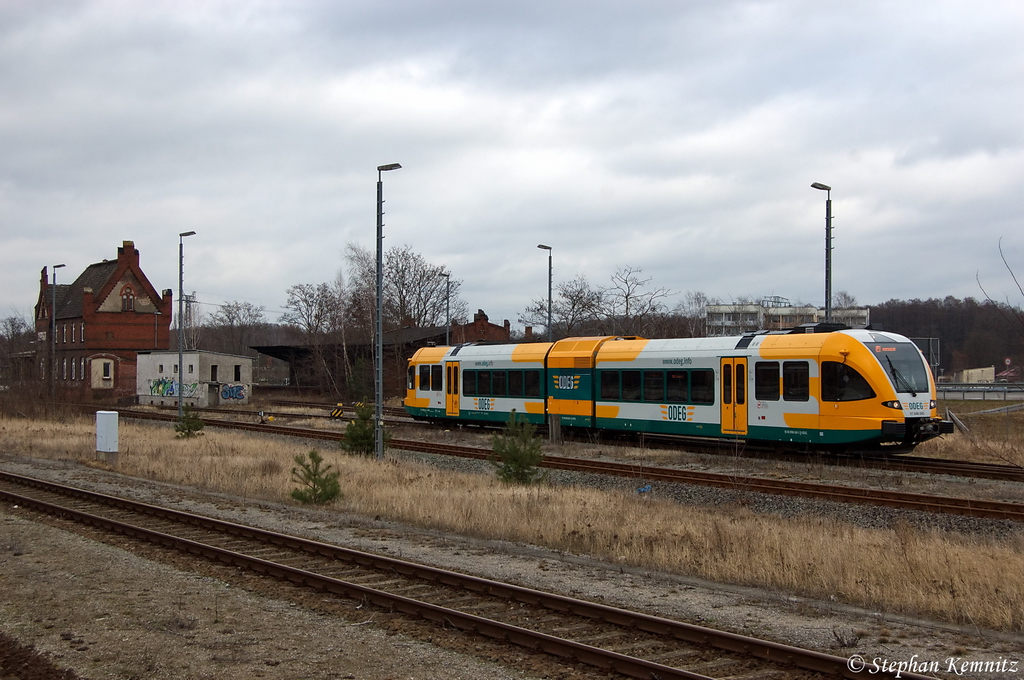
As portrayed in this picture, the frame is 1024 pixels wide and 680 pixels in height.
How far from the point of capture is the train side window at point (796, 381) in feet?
65.0

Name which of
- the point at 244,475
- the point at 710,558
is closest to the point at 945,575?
the point at 710,558

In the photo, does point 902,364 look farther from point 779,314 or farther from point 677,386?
point 779,314

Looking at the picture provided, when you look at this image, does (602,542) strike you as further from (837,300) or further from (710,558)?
(837,300)

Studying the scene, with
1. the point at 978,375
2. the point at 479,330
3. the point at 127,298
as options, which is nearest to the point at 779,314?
the point at 978,375

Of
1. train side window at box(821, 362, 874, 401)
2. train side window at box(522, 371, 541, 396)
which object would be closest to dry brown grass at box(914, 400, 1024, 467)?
train side window at box(821, 362, 874, 401)

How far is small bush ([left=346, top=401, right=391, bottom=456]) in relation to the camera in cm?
2186

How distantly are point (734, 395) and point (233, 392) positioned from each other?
4196 centimetres

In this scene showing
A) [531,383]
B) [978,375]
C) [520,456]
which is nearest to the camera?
[520,456]

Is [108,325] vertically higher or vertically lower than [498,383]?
higher

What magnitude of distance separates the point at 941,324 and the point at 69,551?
226 ft

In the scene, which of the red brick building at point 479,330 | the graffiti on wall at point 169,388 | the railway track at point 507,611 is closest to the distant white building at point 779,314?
the red brick building at point 479,330

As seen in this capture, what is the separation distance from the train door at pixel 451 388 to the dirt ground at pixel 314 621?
1819 centimetres

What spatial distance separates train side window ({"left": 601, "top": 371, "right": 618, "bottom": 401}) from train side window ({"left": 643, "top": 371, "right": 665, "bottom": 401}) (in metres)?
1.12

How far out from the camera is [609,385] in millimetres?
24703
